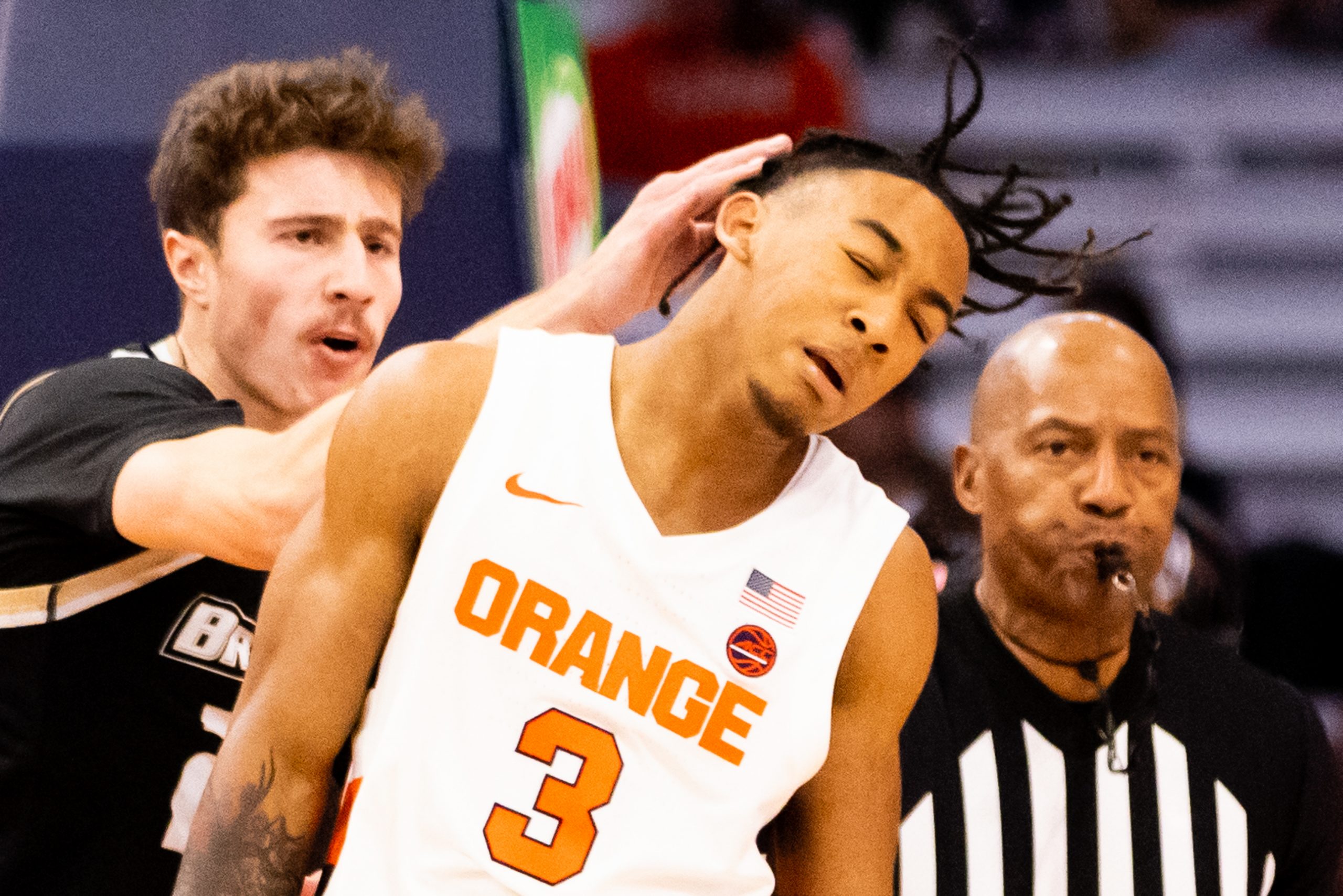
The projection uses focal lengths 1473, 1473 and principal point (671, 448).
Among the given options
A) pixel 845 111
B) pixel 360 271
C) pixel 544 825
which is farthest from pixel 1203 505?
pixel 544 825

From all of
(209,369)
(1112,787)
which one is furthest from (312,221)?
(1112,787)

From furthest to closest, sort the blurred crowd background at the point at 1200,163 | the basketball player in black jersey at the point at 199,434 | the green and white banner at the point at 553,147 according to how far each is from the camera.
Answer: the blurred crowd background at the point at 1200,163 < the green and white banner at the point at 553,147 < the basketball player in black jersey at the point at 199,434

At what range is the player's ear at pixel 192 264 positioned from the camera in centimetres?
193

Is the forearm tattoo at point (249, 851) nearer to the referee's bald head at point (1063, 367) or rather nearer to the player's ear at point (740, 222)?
the player's ear at point (740, 222)

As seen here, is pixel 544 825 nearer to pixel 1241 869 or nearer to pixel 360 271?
pixel 360 271

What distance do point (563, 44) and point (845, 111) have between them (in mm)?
1327

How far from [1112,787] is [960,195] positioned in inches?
34.1

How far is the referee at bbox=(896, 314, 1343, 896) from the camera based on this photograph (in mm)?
1895

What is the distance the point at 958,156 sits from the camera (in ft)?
14.5

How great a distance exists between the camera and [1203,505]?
10.9 ft

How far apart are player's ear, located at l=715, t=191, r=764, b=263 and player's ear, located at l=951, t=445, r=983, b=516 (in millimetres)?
681

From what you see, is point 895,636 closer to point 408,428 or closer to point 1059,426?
point 408,428

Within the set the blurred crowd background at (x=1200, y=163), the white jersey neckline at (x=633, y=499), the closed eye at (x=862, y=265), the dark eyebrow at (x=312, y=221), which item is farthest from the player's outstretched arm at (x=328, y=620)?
the blurred crowd background at (x=1200, y=163)

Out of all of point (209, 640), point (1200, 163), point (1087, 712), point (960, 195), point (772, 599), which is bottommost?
point (209, 640)
